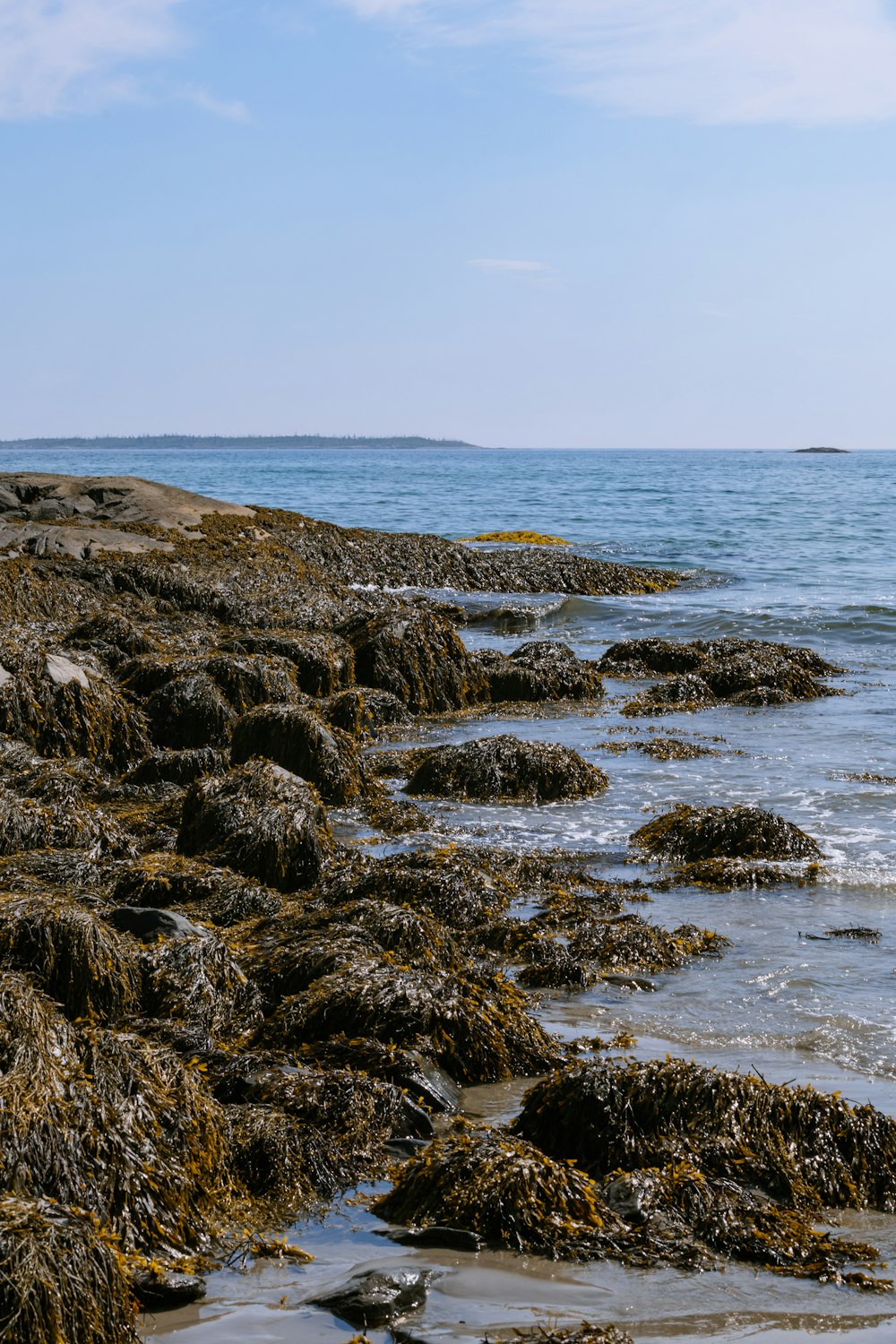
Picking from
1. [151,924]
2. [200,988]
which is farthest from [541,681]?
[200,988]

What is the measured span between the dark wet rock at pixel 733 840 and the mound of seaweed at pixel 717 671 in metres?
4.82

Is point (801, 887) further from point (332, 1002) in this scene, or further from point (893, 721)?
point (893, 721)

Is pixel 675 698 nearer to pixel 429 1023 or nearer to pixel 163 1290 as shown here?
pixel 429 1023

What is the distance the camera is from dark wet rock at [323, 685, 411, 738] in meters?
12.0

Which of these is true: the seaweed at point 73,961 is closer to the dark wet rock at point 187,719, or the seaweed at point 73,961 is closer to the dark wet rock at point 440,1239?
the dark wet rock at point 440,1239

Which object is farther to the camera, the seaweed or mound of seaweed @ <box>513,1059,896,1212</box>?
the seaweed

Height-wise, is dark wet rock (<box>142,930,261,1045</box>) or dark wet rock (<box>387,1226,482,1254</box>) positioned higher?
dark wet rock (<box>142,930,261,1045</box>)

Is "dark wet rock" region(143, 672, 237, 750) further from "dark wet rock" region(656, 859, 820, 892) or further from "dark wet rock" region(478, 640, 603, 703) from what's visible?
"dark wet rock" region(656, 859, 820, 892)

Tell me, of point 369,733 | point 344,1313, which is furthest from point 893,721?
point 344,1313

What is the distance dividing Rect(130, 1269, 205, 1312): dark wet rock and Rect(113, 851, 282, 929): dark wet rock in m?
3.35

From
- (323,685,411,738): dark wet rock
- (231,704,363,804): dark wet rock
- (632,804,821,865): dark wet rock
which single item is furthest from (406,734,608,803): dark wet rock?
(323,685,411,738): dark wet rock

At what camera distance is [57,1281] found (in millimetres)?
2949

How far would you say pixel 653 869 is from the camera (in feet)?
27.0

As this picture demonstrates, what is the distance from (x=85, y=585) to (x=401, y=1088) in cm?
1244
